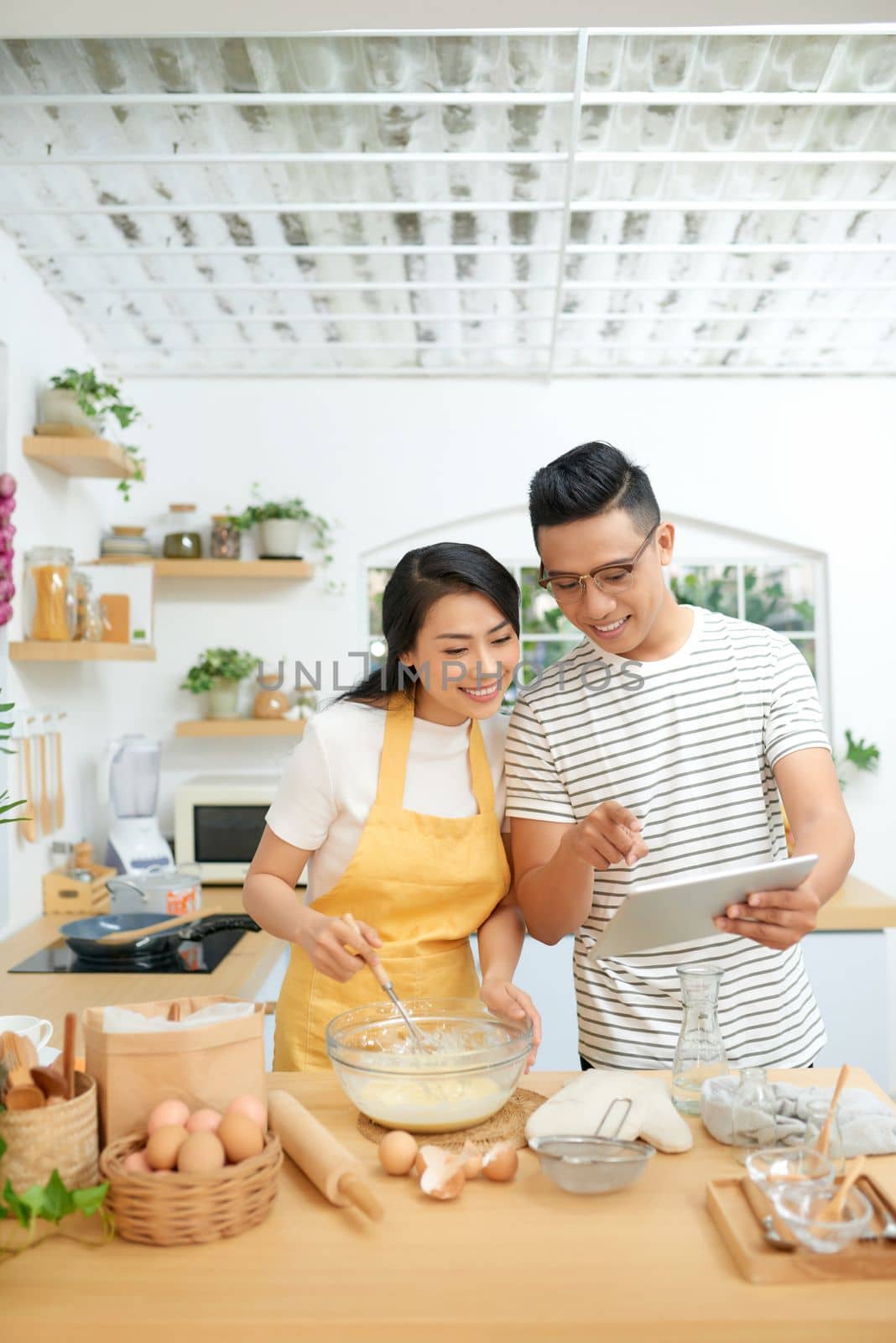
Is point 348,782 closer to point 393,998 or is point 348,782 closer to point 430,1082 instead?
point 393,998

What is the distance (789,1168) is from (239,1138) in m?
0.54

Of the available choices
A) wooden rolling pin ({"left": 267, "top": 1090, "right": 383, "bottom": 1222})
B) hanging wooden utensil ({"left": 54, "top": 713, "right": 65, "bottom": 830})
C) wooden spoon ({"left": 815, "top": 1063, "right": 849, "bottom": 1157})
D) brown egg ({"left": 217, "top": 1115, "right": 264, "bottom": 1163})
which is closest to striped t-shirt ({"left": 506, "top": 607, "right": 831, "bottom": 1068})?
wooden spoon ({"left": 815, "top": 1063, "right": 849, "bottom": 1157})

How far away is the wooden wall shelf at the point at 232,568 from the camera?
392 cm

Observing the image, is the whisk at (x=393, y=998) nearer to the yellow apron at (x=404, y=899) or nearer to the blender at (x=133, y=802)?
the yellow apron at (x=404, y=899)

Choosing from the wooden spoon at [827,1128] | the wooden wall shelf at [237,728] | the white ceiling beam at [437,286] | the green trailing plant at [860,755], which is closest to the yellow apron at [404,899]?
the wooden spoon at [827,1128]

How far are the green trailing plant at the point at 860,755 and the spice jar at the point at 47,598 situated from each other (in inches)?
104

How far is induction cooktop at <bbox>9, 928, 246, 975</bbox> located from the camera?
2742 mm

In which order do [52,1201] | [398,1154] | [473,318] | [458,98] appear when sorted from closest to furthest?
1. [52,1201]
2. [398,1154]
3. [458,98]
4. [473,318]

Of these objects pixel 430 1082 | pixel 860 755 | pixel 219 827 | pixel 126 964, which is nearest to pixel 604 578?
pixel 430 1082

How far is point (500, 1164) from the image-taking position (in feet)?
3.98

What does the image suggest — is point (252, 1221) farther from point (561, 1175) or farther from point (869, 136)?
point (869, 136)

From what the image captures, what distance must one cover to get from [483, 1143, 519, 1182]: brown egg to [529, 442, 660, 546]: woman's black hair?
82cm

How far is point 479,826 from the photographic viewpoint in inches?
71.6

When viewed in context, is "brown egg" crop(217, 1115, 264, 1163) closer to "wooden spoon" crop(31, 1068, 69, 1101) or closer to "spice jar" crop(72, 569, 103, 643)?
"wooden spoon" crop(31, 1068, 69, 1101)
